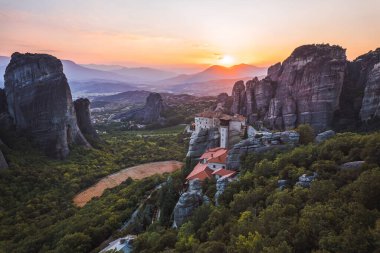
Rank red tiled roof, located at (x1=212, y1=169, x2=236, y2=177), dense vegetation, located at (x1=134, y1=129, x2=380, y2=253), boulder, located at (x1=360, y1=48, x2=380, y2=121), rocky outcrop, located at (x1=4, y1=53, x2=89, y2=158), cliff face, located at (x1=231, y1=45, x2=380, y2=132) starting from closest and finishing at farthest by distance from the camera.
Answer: dense vegetation, located at (x1=134, y1=129, x2=380, y2=253), red tiled roof, located at (x1=212, y1=169, x2=236, y2=177), boulder, located at (x1=360, y1=48, x2=380, y2=121), cliff face, located at (x1=231, y1=45, x2=380, y2=132), rocky outcrop, located at (x1=4, y1=53, x2=89, y2=158)

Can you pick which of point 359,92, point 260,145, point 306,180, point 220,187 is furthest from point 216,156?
point 359,92

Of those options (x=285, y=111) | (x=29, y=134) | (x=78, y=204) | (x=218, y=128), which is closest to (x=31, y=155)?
(x=29, y=134)

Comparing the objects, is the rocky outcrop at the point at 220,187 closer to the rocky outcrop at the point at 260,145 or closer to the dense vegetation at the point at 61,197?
the rocky outcrop at the point at 260,145

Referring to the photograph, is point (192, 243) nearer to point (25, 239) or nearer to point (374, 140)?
point (374, 140)

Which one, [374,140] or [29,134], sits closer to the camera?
[374,140]

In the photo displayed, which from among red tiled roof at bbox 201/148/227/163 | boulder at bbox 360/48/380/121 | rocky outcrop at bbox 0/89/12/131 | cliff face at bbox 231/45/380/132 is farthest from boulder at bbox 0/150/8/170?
boulder at bbox 360/48/380/121

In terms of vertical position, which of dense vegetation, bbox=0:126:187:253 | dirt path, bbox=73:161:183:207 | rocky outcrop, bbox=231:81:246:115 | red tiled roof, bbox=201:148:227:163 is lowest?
dirt path, bbox=73:161:183:207

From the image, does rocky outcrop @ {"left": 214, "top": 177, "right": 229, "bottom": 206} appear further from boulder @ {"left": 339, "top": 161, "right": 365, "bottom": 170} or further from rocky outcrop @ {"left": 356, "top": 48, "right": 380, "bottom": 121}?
rocky outcrop @ {"left": 356, "top": 48, "right": 380, "bottom": 121}
